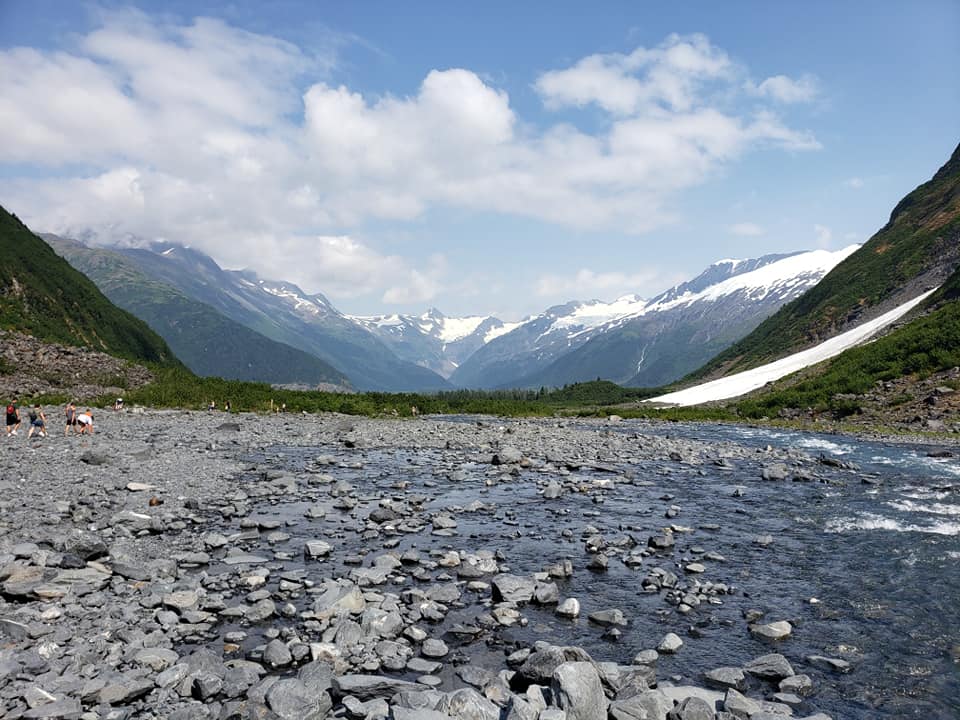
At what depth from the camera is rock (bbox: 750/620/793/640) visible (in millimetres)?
11062

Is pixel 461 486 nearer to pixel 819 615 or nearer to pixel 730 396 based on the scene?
pixel 819 615

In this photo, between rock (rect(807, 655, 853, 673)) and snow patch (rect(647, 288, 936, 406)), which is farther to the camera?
snow patch (rect(647, 288, 936, 406))

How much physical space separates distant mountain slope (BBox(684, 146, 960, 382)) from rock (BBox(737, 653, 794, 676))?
12084 centimetres

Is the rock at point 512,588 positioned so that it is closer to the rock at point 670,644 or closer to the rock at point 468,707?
the rock at point 670,644

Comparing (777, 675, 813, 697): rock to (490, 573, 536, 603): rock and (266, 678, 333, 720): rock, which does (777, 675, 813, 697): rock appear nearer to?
(490, 573, 536, 603): rock

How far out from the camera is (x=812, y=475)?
90.0ft

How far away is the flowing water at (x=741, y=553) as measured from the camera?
1020 cm

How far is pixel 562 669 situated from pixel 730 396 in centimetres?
9579

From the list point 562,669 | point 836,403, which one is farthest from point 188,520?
point 836,403

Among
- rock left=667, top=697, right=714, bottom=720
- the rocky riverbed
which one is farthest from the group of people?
rock left=667, top=697, right=714, bottom=720

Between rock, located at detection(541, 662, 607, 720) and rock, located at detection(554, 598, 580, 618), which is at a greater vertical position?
rock, located at detection(541, 662, 607, 720)

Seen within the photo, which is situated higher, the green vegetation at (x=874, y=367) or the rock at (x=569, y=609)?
the green vegetation at (x=874, y=367)

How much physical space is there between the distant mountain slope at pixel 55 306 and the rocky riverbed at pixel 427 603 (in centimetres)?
6421

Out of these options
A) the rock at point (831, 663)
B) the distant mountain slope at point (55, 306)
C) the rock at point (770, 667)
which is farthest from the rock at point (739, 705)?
the distant mountain slope at point (55, 306)
